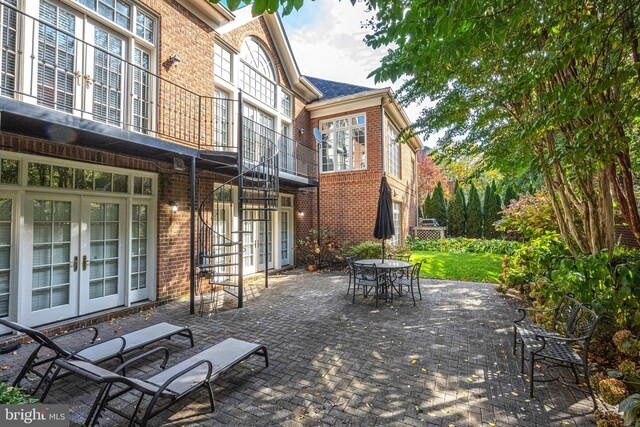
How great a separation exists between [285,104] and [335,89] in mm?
3032

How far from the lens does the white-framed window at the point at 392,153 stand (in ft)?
39.3

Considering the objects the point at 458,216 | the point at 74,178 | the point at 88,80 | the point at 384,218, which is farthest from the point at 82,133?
the point at 458,216

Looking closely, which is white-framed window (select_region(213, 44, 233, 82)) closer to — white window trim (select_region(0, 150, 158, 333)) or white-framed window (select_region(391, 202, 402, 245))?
white window trim (select_region(0, 150, 158, 333))

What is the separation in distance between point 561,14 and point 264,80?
8528 millimetres

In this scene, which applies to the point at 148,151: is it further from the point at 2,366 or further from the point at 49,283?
the point at 2,366

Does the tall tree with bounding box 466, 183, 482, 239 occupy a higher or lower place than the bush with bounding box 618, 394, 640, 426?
higher

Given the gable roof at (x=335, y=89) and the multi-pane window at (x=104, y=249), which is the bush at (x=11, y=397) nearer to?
the multi-pane window at (x=104, y=249)

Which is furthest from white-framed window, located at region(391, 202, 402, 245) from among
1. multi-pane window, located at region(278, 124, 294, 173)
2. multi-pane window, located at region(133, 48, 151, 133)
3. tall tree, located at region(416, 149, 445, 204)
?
tall tree, located at region(416, 149, 445, 204)

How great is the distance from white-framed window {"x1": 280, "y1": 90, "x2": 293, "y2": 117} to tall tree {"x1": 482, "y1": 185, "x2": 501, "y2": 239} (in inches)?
589

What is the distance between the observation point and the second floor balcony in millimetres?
4461

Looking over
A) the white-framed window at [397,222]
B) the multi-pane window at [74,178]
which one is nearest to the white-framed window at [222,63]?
the multi-pane window at [74,178]

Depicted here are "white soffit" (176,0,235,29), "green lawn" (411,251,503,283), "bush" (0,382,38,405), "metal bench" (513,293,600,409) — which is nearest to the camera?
"bush" (0,382,38,405)

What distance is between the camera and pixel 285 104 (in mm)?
11086

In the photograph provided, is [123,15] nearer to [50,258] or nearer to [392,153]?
[50,258]
